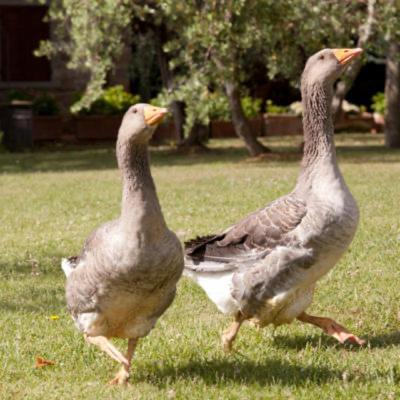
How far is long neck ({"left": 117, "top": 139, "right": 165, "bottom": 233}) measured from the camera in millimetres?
5109

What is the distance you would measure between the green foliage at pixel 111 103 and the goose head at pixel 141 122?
21.7 metres

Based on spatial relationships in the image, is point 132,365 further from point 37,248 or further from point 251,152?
point 251,152

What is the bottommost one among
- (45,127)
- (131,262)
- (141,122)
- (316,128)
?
(45,127)

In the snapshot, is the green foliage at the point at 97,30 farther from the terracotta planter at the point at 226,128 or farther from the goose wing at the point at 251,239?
the goose wing at the point at 251,239

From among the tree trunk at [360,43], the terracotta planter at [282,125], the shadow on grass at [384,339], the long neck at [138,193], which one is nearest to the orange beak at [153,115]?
the long neck at [138,193]

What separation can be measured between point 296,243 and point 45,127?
21.3 meters

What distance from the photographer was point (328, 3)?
730 inches

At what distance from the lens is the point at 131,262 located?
5066 millimetres

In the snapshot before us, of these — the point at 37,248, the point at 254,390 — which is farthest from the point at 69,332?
the point at 37,248

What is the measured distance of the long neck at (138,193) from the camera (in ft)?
16.8

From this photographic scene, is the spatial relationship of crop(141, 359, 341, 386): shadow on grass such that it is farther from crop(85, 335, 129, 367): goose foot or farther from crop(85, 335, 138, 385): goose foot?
crop(85, 335, 129, 367): goose foot

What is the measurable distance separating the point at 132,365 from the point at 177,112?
1788 centimetres

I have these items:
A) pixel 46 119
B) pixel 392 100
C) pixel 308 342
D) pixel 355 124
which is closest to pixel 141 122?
pixel 308 342

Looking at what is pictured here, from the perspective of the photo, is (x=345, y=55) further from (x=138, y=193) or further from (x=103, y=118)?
(x=103, y=118)
